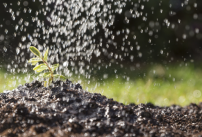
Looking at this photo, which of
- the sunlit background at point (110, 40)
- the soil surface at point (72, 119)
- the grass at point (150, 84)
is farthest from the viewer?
the sunlit background at point (110, 40)

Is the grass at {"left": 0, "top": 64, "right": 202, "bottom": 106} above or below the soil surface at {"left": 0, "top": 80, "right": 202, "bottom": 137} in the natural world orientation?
above

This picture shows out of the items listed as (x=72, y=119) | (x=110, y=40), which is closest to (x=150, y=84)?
(x=110, y=40)

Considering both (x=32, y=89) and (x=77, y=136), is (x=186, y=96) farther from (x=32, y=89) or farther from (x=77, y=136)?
(x=77, y=136)

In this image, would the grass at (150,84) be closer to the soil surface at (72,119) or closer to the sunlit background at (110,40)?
the sunlit background at (110,40)

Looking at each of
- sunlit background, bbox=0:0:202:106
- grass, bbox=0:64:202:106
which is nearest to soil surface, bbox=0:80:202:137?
grass, bbox=0:64:202:106

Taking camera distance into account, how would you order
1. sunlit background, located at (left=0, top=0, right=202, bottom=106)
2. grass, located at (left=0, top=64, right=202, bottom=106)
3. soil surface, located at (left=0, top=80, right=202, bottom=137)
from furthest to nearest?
sunlit background, located at (left=0, top=0, right=202, bottom=106)
grass, located at (left=0, top=64, right=202, bottom=106)
soil surface, located at (left=0, top=80, right=202, bottom=137)

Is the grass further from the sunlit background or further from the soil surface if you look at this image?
the soil surface

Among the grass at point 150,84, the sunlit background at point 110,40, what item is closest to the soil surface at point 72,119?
the grass at point 150,84

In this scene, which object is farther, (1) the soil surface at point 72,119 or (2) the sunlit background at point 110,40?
(2) the sunlit background at point 110,40
